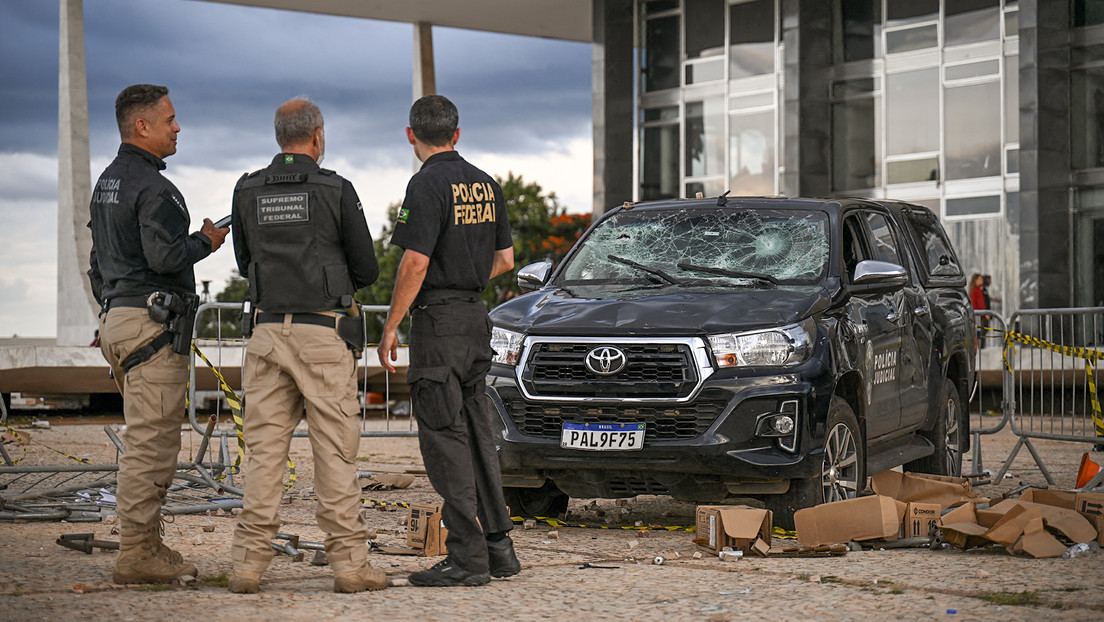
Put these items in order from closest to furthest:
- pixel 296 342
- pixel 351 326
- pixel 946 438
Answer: pixel 296 342 → pixel 351 326 → pixel 946 438

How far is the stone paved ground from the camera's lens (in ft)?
16.5

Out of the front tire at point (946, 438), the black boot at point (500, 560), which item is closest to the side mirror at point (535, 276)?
the black boot at point (500, 560)

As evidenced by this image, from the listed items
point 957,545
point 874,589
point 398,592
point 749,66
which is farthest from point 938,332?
point 749,66

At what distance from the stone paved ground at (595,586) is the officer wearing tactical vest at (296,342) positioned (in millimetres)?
289

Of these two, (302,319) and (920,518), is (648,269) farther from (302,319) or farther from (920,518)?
(302,319)

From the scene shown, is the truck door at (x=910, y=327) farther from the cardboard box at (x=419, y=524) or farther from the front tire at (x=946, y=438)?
the cardboard box at (x=419, y=524)

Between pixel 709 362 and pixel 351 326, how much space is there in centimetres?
212

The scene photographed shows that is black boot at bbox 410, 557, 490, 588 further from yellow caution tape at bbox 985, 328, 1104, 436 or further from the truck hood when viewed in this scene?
yellow caution tape at bbox 985, 328, 1104, 436

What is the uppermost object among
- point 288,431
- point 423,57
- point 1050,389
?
point 423,57

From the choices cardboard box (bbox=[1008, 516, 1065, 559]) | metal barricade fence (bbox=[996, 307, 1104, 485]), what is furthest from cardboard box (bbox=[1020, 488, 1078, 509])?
metal barricade fence (bbox=[996, 307, 1104, 485])

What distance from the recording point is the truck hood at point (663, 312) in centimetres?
688

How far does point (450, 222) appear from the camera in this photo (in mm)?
5672

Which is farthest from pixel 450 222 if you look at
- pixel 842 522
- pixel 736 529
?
pixel 842 522

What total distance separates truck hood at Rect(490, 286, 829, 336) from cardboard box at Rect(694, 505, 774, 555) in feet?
3.06
